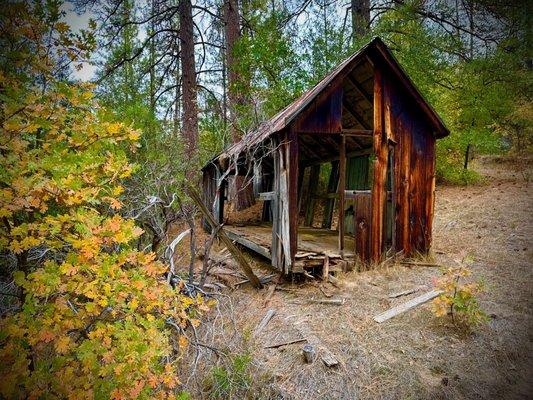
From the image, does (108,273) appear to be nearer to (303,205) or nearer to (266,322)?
(266,322)

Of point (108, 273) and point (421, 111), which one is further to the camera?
point (421, 111)

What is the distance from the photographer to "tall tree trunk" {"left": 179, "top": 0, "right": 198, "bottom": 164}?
1112cm

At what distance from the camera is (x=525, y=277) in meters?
5.61

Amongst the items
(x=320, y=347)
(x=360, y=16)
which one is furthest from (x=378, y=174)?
(x=360, y=16)

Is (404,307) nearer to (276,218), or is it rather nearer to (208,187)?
(276,218)

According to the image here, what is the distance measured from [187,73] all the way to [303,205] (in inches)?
246

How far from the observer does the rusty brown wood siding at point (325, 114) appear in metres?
6.11

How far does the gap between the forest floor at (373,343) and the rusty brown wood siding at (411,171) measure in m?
0.75

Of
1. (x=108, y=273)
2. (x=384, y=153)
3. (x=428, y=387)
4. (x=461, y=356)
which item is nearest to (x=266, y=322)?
(x=428, y=387)

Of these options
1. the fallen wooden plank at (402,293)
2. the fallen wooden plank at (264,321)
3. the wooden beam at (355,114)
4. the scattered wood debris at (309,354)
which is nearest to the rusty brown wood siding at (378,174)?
the fallen wooden plank at (402,293)

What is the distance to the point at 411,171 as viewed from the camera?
23.2ft

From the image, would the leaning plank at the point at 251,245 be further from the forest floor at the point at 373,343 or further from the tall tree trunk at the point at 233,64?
the tall tree trunk at the point at 233,64

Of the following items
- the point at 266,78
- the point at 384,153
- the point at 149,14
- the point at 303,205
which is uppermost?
the point at 149,14

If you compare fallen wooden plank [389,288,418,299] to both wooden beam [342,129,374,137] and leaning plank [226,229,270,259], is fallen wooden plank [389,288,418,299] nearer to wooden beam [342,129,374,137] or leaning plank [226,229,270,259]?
leaning plank [226,229,270,259]
